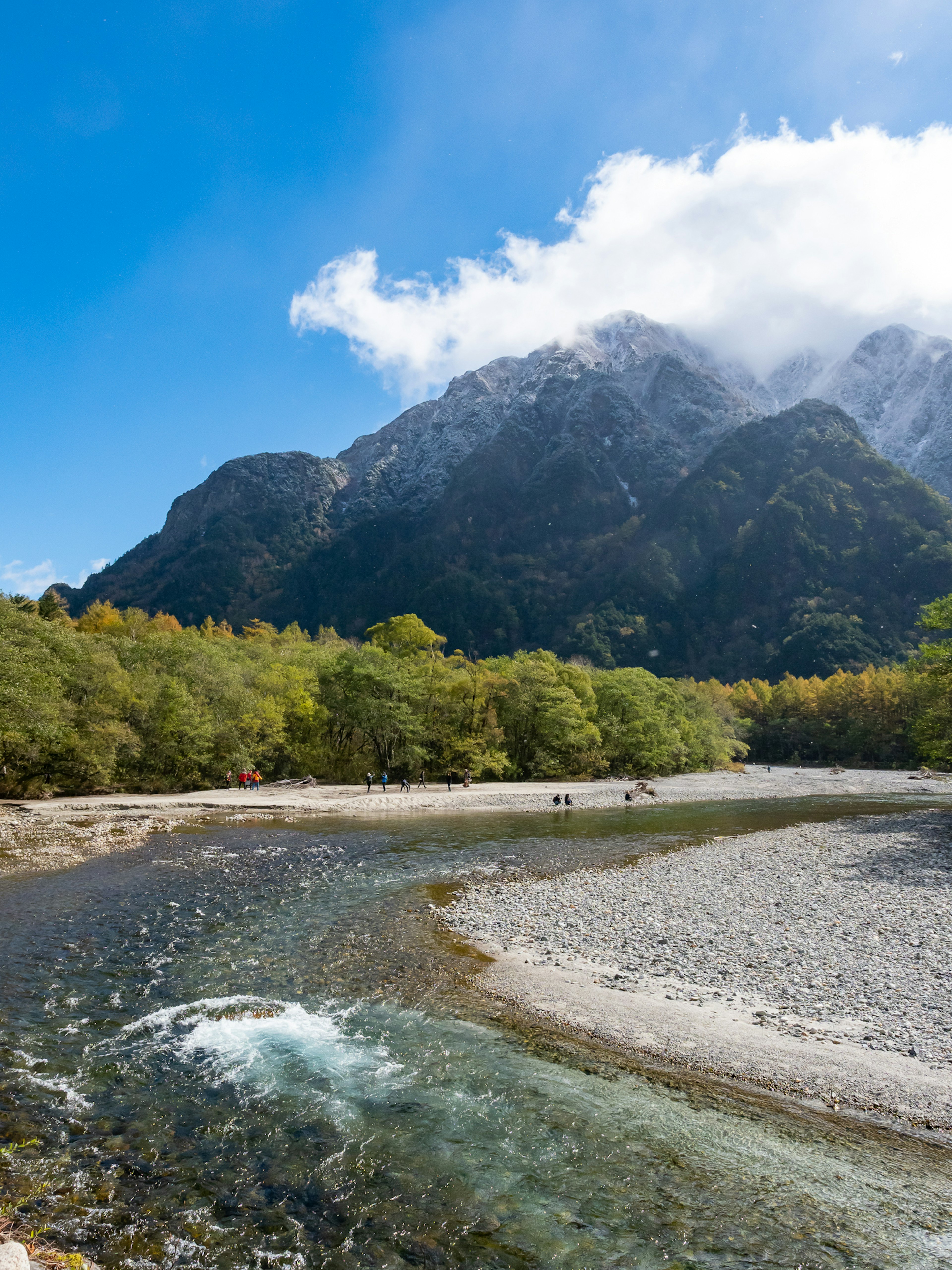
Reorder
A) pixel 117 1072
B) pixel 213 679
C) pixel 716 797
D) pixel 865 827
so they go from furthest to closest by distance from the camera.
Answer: pixel 716 797 < pixel 213 679 < pixel 865 827 < pixel 117 1072

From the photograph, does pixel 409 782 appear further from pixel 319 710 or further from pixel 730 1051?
pixel 730 1051

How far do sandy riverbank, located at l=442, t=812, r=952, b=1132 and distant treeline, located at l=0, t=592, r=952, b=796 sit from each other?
2718cm

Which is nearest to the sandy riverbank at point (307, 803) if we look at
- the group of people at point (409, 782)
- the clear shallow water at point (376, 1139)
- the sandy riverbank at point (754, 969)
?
the group of people at point (409, 782)

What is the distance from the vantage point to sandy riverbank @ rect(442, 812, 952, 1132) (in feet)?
32.9

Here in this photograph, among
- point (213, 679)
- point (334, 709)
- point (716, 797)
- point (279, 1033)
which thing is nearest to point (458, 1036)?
point (279, 1033)

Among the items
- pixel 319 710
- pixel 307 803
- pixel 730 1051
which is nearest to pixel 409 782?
pixel 319 710

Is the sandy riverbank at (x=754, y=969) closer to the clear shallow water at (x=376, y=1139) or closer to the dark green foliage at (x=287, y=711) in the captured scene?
the clear shallow water at (x=376, y=1139)

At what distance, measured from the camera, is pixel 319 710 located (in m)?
60.0

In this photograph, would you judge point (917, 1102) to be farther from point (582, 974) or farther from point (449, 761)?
point (449, 761)

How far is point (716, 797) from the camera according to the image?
59594 mm

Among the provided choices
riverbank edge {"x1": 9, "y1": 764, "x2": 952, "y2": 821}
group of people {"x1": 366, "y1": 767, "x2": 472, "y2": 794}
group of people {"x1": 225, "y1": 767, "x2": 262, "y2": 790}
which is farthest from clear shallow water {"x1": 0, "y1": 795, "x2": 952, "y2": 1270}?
group of people {"x1": 366, "y1": 767, "x2": 472, "y2": 794}

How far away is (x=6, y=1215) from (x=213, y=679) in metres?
48.9

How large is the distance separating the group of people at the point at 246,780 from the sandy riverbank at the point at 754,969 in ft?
116

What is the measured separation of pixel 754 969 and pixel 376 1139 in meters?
9.41
